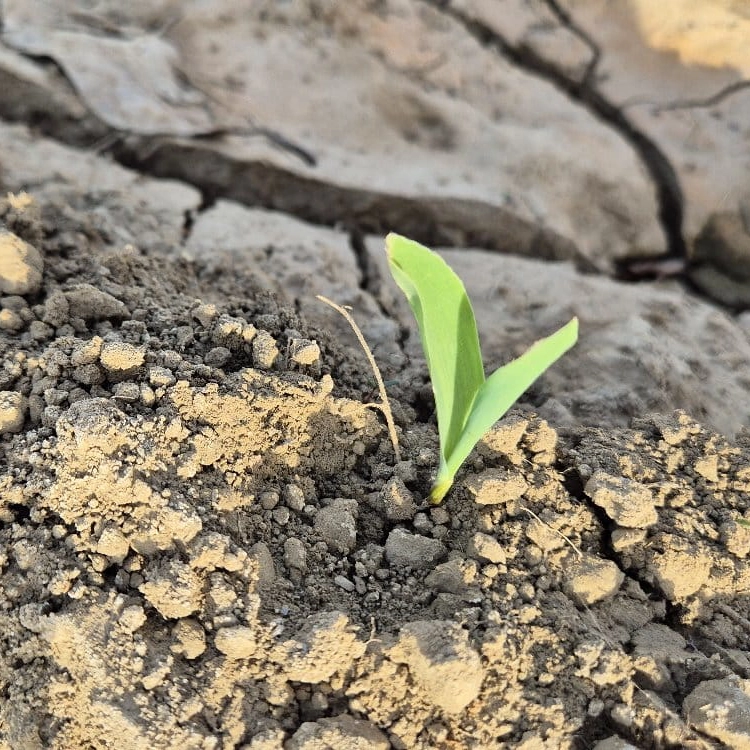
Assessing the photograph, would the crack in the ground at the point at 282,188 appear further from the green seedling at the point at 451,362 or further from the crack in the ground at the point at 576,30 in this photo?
the green seedling at the point at 451,362

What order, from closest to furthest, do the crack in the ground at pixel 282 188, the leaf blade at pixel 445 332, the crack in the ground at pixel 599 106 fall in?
1. the leaf blade at pixel 445 332
2. the crack in the ground at pixel 282 188
3. the crack in the ground at pixel 599 106

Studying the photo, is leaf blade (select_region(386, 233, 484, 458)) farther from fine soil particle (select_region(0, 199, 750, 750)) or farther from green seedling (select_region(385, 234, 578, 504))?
Answer: fine soil particle (select_region(0, 199, 750, 750))

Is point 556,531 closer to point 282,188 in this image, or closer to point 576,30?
point 282,188

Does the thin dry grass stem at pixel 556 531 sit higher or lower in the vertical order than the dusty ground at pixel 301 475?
higher

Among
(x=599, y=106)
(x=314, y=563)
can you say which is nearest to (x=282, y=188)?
(x=599, y=106)

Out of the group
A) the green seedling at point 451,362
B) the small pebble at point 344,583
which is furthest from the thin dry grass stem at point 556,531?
the small pebble at point 344,583

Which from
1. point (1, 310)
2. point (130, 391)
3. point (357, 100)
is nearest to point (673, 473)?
point (130, 391)
